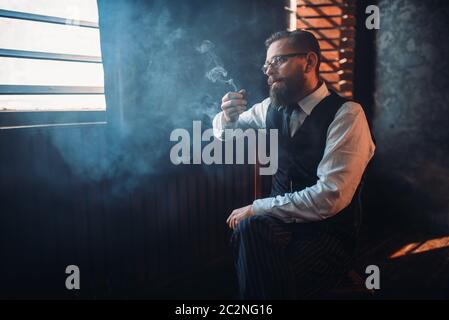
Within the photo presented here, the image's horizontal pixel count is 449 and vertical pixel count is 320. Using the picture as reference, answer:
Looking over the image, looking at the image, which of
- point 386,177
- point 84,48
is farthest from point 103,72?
point 386,177

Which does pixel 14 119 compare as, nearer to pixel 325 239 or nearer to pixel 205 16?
pixel 205 16

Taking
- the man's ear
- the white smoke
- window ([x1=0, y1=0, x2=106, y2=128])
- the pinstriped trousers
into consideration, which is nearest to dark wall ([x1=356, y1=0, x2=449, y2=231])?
the white smoke

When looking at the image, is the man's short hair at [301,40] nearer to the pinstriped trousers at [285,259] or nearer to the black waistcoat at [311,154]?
the black waistcoat at [311,154]

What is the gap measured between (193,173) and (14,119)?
1.67 meters

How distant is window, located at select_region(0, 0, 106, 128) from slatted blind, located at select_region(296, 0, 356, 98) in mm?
2520

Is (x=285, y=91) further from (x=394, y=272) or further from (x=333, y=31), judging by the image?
(x=394, y=272)

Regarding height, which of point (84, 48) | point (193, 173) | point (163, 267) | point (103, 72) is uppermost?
point (84, 48)

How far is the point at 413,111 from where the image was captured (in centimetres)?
470

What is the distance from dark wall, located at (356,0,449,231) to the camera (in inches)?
177

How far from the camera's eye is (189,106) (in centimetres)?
367

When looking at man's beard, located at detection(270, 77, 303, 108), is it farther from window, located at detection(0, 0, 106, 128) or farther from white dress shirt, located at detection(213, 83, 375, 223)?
window, located at detection(0, 0, 106, 128)

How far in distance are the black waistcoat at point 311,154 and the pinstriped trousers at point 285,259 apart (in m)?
0.16

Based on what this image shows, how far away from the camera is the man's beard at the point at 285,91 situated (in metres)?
2.63

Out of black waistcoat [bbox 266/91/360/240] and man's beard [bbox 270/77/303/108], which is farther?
man's beard [bbox 270/77/303/108]
